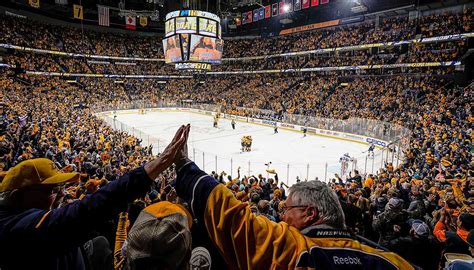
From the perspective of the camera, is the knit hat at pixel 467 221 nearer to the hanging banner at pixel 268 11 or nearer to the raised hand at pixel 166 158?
the raised hand at pixel 166 158

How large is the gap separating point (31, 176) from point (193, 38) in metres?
21.4

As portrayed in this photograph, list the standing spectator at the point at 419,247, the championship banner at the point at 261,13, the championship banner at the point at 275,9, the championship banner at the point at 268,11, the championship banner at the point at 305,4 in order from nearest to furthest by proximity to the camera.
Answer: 1. the standing spectator at the point at 419,247
2. the championship banner at the point at 305,4
3. the championship banner at the point at 275,9
4. the championship banner at the point at 268,11
5. the championship banner at the point at 261,13

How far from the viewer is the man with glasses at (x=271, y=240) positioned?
4.10 ft

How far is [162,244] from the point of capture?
1.17m

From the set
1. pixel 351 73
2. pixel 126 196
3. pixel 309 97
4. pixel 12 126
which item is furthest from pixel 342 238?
pixel 351 73

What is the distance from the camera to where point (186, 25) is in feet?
69.1

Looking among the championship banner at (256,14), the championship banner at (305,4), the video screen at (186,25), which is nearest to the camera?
the video screen at (186,25)

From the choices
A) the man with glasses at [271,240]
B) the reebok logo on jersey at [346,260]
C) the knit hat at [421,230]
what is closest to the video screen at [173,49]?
the knit hat at [421,230]

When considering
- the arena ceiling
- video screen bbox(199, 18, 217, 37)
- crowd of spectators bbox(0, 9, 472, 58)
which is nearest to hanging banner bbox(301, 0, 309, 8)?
the arena ceiling

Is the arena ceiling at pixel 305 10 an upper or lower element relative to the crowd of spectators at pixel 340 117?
upper

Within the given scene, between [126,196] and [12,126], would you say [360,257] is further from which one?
[12,126]

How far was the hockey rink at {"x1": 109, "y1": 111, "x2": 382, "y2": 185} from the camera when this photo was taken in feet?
56.7

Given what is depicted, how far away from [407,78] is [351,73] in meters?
8.19

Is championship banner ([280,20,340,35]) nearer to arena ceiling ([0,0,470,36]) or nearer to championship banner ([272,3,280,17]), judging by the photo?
arena ceiling ([0,0,470,36])
